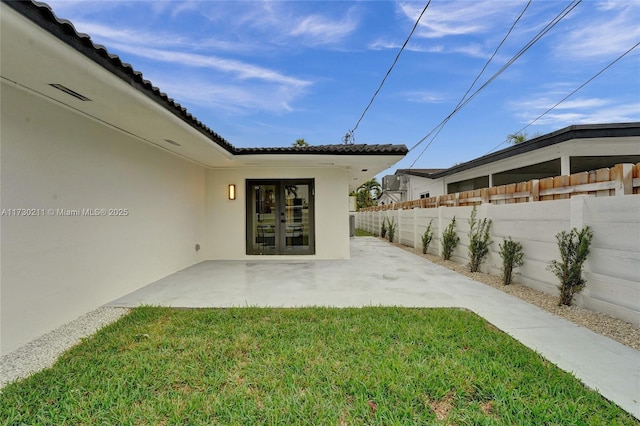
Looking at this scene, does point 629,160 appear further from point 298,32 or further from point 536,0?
point 298,32

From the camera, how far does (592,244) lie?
408 cm

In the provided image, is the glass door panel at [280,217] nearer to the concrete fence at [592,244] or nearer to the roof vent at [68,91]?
the concrete fence at [592,244]

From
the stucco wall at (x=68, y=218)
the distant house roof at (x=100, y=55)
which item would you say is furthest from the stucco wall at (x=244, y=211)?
the distant house roof at (x=100, y=55)

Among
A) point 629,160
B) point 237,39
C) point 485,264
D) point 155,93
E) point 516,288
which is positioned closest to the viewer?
point 155,93

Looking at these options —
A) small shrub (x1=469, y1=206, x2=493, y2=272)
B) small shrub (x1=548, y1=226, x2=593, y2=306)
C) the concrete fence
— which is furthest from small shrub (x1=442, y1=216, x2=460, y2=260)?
small shrub (x1=548, y1=226, x2=593, y2=306)

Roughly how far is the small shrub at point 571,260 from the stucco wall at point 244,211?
5.60m

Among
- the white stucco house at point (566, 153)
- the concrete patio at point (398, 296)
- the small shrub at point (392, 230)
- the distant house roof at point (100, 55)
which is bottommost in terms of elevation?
the concrete patio at point (398, 296)

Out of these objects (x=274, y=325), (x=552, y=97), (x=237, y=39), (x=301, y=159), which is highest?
(x=237, y=39)

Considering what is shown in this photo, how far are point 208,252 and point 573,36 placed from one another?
1368 centimetres

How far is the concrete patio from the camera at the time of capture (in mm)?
2863

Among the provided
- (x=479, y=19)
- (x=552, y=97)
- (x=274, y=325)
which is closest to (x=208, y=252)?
(x=274, y=325)

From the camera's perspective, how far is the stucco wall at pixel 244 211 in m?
9.23

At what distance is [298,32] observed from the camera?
396 inches

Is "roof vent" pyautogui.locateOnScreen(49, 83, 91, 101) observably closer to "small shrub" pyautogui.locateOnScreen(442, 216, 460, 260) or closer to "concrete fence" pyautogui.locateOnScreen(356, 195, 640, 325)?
"concrete fence" pyautogui.locateOnScreen(356, 195, 640, 325)
